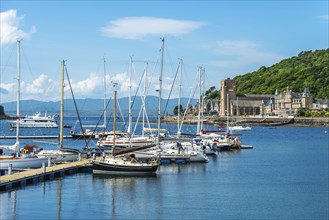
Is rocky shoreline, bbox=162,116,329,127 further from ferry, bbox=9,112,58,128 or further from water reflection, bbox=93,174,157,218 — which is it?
water reflection, bbox=93,174,157,218

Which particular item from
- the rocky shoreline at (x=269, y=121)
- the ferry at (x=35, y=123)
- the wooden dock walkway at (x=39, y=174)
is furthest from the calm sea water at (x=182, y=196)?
the rocky shoreline at (x=269, y=121)

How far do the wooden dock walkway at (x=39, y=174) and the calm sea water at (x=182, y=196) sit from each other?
0.55 m

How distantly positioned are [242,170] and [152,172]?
35.1 ft

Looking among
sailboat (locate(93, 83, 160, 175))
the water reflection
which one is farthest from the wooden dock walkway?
the water reflection

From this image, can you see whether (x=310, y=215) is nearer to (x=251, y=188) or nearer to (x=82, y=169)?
(x=251, y=188)

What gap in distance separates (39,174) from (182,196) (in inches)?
416

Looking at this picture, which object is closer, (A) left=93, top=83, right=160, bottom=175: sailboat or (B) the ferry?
(A) left=93, top=83, right=160, bottom=175: sailboat

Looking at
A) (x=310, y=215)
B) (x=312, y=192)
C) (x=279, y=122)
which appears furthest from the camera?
(x=279, y=122)

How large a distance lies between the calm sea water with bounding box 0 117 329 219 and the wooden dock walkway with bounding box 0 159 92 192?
55cm

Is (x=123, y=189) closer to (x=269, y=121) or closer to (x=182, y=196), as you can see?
(x=182, y=196)

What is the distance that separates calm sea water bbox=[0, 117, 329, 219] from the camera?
33.0 metres

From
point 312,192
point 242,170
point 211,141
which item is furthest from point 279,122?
point 312,192

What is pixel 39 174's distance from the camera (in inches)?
1660

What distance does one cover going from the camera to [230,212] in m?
33.8
